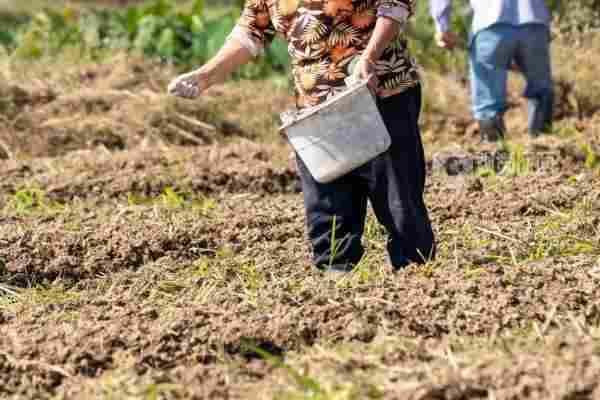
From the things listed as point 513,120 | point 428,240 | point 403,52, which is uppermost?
point 403,52

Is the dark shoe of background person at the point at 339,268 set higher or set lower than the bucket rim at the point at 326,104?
lower

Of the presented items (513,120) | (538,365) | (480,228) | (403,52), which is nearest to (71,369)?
(538,365)

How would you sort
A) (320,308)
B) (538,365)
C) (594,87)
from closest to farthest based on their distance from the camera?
(538,365), (320,308), (594,87)

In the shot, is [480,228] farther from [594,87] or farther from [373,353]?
[594,87]

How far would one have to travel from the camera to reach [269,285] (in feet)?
11.4

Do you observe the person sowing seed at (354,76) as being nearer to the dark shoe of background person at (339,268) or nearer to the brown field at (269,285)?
the dark shoe of background person at (339,268)

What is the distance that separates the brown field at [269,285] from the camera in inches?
104

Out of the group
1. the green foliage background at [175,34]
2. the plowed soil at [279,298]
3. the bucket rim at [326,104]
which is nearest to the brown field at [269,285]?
the plowed soil at [279,298]

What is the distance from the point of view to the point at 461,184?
5.12 m

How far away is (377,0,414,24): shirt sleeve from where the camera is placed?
338 centimetres

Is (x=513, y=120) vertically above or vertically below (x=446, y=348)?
below

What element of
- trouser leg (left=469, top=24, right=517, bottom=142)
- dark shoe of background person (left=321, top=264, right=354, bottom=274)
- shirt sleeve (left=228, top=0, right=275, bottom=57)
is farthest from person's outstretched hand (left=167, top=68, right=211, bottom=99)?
trouser leg (left=469, top=24, right=517, bottom=142)

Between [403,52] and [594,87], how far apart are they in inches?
167

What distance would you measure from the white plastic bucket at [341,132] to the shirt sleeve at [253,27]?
17.8 inches
